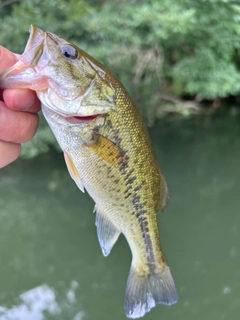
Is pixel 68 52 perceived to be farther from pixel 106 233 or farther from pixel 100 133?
pixel 106 233

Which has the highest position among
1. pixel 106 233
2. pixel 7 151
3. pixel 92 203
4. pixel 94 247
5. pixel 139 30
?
pixel 7 151

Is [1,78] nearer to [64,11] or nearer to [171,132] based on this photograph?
[64,11]

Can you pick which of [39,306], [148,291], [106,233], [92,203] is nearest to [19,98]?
[106,233]

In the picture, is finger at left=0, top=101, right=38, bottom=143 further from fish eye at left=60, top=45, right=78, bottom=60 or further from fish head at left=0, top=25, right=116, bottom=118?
fish eye at left=60, top=45, right=78, bottom=60

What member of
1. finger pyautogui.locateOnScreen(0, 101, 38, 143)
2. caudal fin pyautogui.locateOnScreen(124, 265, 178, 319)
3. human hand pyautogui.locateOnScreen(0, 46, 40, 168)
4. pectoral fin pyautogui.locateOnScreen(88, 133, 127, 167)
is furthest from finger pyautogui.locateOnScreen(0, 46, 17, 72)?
caudal fin pyautogui.locateOnScreen(124, 265, 178, 319)

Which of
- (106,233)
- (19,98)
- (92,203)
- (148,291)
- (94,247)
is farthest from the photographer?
(92,203)

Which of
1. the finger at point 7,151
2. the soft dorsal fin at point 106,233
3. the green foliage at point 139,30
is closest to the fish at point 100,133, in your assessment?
the soft dorsal fin at point 106,233
